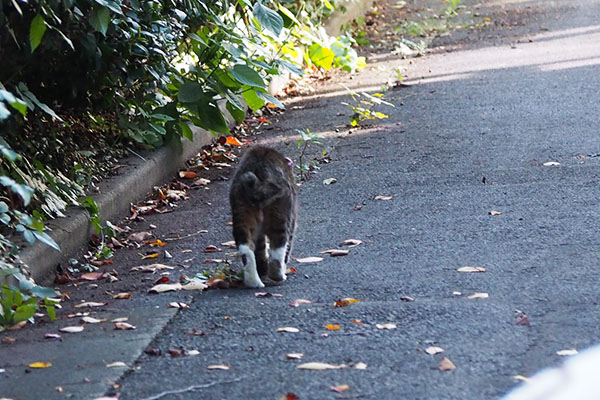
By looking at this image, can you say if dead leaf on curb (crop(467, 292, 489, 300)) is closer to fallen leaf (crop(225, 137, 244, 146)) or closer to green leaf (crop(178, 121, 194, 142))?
green leaf (crop(178, 121, 194, 142))

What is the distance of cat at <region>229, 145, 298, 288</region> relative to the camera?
5375 millimetres

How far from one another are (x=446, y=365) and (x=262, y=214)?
1.75 metres

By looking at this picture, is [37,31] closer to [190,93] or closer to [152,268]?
[152,268]

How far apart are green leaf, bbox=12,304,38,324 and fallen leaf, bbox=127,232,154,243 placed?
1.76 meters

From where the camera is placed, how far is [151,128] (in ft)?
26.3

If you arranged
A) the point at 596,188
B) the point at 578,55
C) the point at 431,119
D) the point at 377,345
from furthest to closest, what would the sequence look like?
the point at 578,55 → the point at 431,119 → the point at 596,188 → the point at 377,345

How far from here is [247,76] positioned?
721 cm

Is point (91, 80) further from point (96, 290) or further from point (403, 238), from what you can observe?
point (403, 238)

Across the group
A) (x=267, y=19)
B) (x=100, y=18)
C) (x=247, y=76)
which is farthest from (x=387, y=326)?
(x=247, y=76)

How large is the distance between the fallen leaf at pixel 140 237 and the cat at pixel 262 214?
1279 millimetres

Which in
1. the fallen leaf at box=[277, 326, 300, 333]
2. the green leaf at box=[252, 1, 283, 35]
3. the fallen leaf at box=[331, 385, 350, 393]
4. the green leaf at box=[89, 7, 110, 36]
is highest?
the green leaf at box=[252, 1, 283, 35]

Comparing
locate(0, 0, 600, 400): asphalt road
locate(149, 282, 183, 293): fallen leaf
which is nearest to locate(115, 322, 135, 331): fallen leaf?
locate(0, 0, 600, 400): asphalt road

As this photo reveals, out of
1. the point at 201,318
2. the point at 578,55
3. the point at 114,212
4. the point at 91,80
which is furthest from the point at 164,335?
the point at 578,55

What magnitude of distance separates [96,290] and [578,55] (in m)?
8.53
